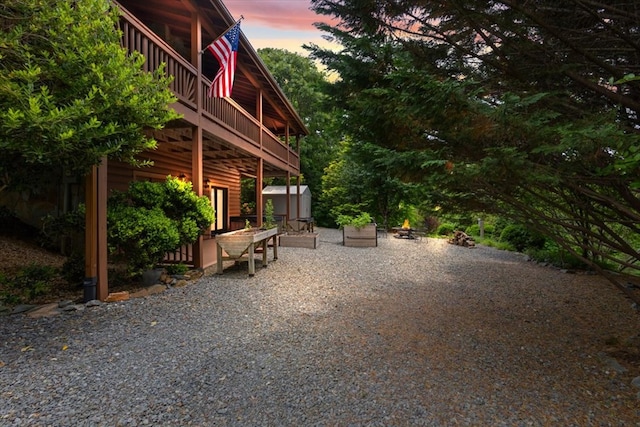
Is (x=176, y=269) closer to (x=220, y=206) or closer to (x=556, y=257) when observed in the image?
(x=220, y=206)

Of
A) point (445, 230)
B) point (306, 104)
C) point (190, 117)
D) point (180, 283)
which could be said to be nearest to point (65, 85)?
point (190, 117)

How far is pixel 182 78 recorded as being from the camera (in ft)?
19.8

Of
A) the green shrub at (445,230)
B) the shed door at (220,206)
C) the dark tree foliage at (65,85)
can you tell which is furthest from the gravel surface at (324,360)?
the green shrub at (445,230)

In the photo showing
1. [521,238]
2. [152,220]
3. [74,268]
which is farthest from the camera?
[521,238]

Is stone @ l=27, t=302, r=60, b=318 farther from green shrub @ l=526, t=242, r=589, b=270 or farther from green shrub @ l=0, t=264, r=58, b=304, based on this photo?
green shrub @ l=526, t=242, r=589, b=270

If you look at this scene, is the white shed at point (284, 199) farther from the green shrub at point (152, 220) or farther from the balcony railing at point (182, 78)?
the green shrub at point (152, 220)

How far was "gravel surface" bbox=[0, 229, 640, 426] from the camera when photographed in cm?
211

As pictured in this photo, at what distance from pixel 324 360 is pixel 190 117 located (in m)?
5.21

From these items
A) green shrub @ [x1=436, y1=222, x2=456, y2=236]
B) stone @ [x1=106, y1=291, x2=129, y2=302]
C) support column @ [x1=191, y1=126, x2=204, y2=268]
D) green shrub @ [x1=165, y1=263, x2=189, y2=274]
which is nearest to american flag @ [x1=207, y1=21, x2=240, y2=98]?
support column @ [x1=191, y1=126, x2=204, y2=268]

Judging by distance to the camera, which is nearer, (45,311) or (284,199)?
(45,311)

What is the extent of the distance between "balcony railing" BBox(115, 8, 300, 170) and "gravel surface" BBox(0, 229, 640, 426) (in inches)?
134

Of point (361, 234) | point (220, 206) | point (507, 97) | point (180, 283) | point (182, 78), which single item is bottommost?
point (180, 283)

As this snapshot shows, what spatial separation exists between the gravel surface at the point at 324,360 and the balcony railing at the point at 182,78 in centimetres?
341

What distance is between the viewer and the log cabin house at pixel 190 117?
14.4 feet
